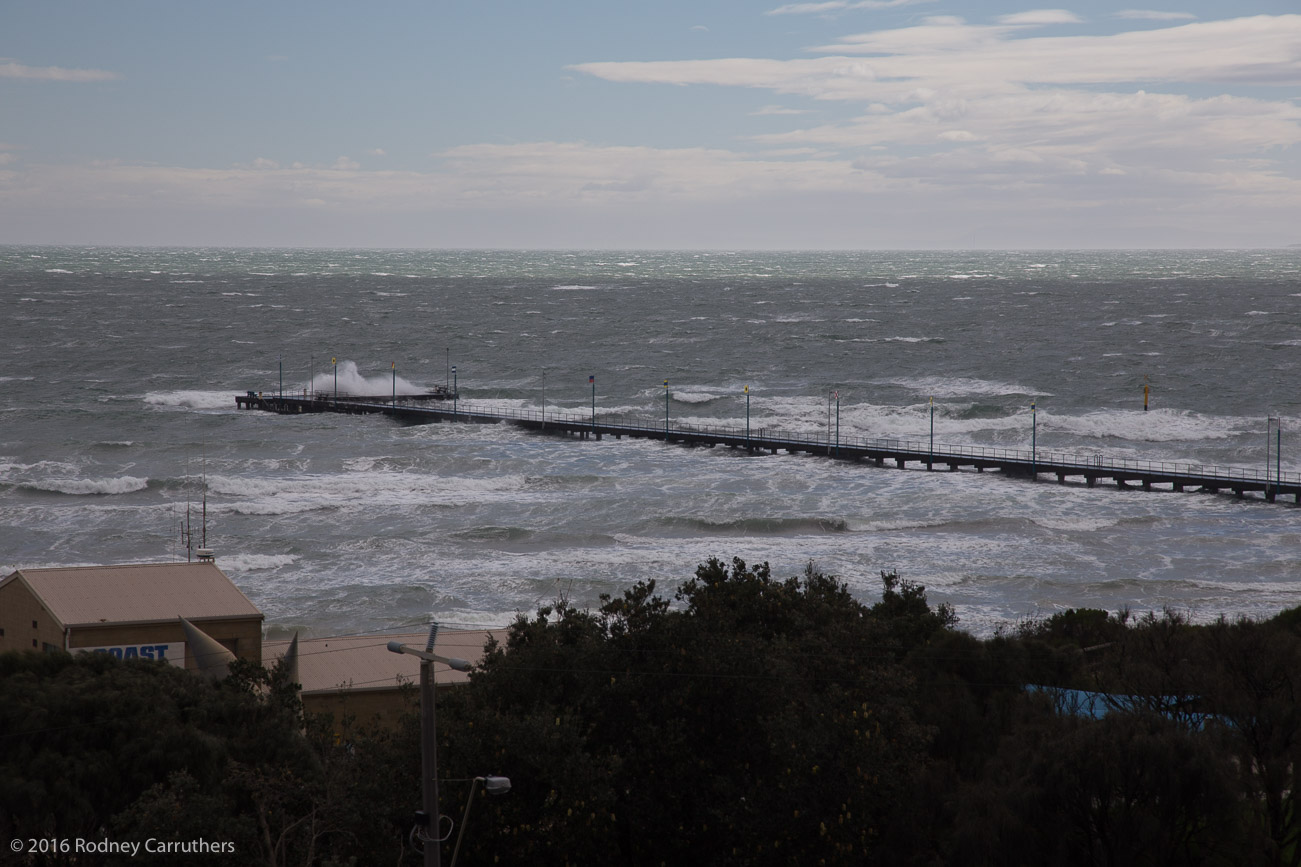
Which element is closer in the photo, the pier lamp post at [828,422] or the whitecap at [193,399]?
the pier lamp post at [828,422]

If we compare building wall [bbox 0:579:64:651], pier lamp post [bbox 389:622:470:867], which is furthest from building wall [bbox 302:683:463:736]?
pier lamp post [bbox 389:622:470:867]

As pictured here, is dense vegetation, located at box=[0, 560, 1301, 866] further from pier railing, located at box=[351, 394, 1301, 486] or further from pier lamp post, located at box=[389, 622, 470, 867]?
pier railing, located at box=[351, 394, 1301, 486]

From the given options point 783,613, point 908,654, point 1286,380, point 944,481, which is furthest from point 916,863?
point 1286,380

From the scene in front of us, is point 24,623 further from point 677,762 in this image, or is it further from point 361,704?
point 677,762

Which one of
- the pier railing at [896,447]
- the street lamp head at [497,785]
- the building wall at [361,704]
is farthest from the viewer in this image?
the pier railing at [896,447]

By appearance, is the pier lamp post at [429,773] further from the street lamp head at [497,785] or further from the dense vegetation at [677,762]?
the dense vegetation at [677,762]

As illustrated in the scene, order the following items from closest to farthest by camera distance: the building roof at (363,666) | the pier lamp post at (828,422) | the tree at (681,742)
Answer: the tree at (681,742) → the building roof at (363,666) → the pier lamp post at (828,422)

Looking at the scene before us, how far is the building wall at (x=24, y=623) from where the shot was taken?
947 inches

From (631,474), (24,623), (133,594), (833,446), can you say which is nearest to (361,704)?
(133,594)

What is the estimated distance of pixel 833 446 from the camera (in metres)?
85.0

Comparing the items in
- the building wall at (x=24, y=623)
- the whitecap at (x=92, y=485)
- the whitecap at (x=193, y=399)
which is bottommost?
the whitecap at (x=92, y=485)

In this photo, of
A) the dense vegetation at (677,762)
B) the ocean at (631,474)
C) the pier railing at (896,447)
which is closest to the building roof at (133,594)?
the dense vegetation at (677,762)

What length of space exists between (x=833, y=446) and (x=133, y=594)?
63.9 meters

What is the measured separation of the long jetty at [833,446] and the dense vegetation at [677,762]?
180 ft
